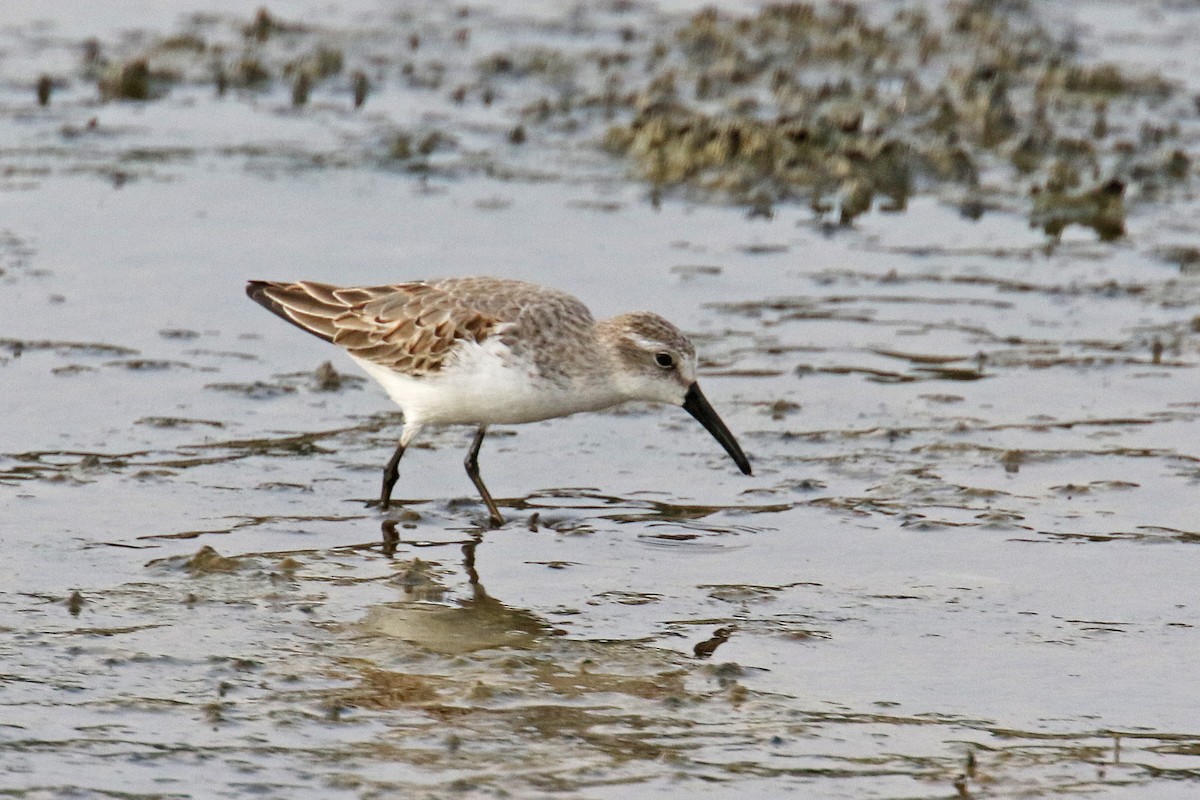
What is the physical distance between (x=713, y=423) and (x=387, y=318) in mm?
1622

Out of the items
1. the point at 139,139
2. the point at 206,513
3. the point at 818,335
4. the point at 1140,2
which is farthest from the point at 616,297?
the point at 1140,2

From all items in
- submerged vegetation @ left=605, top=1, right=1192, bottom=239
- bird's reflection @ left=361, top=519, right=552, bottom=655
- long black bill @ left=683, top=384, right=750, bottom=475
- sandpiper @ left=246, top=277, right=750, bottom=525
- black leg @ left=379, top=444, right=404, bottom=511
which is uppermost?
submerged vegetation @ left=605, top=1, right=1192, bottom=239

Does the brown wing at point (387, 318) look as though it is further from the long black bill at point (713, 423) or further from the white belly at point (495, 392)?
the long black bill at point (713, 423)

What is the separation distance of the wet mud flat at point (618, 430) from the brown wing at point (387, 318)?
0.60 meters

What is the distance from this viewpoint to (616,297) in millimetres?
11273

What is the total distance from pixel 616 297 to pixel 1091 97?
6748mm

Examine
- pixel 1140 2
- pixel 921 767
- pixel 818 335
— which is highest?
pixel 1140 2

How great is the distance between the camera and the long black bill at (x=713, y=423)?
8.58 meters

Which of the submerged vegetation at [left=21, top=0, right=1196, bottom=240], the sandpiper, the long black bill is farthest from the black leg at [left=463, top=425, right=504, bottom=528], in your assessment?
the submerged vegetation at [left=21, top=0, right=1196, bottom=240]

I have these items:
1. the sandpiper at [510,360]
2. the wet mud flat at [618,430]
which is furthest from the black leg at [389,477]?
the wet mud flat at [618,430]

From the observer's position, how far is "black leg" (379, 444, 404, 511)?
27.7 ft

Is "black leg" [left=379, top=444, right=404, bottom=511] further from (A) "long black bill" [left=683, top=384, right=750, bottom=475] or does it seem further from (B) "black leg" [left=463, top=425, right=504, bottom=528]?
(A) "long black bill" [left=683, top=384, right=750, bottom=475]

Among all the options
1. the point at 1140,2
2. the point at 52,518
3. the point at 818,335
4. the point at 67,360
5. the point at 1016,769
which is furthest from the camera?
the point at 1140,2

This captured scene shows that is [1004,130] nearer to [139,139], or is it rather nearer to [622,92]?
[622,92]
